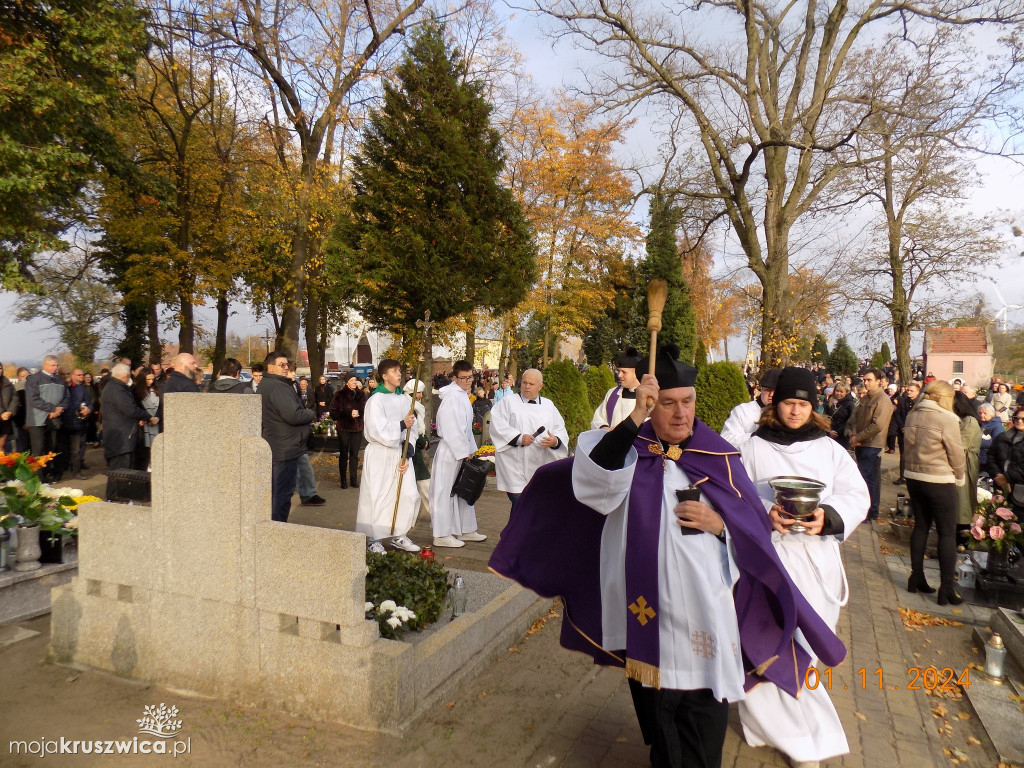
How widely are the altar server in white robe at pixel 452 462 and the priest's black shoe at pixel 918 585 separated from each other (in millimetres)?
4859

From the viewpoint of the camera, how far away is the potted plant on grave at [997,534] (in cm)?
634

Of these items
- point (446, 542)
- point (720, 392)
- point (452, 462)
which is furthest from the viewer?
point (720, 392)

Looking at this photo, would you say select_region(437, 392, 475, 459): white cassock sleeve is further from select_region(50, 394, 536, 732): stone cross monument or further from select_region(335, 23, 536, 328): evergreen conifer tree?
select_region(335, 23, 536, 328): evergreen conifer tree

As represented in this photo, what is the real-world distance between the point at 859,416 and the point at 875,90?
12.2 meters

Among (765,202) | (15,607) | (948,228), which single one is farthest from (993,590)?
(948,228)

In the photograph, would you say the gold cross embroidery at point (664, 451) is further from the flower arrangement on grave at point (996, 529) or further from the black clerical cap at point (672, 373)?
the flower arrangement on grave at point (996, 529)

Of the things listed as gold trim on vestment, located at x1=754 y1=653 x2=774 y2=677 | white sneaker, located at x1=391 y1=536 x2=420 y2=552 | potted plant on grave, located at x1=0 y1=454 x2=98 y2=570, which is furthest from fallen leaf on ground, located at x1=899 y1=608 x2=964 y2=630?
potted plant on grave, located at x1=0 y1=454 x2=98 y2=570

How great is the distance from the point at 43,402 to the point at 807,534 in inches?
469

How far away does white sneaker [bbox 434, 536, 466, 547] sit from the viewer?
27.2 feet

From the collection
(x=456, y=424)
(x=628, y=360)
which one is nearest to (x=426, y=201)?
(x=456, y=424)

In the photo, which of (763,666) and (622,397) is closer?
(763,666)

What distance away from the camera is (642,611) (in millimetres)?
3049
